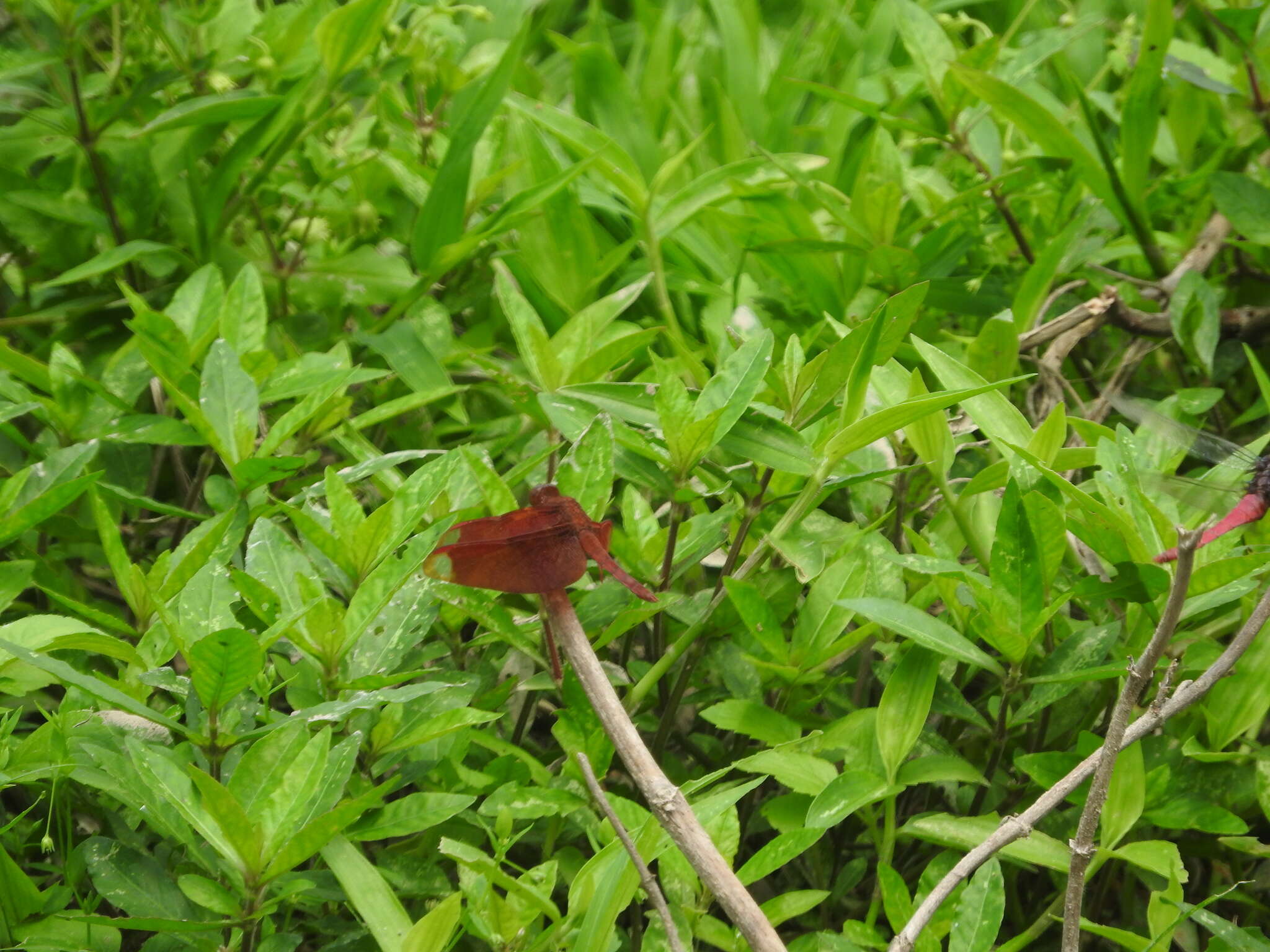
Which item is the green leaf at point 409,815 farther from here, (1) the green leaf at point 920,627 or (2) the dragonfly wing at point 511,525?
(1) the green leaf at point 920,627

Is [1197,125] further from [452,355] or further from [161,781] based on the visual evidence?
[161,781]

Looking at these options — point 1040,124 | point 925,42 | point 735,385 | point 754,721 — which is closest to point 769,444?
point 735,385

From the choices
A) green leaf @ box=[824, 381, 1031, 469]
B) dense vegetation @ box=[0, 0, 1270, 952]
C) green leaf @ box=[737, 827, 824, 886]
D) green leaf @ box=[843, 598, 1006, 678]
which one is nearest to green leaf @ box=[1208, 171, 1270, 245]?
dense vegetation @ box=[0, 0, 1270, 952]

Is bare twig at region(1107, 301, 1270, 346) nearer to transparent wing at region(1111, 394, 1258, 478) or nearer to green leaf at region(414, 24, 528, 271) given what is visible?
transparent wing at region(1111, 394, 1258, 478)

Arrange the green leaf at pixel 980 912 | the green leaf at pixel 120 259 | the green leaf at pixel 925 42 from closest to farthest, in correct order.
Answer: the green leaf at pixel 980 912 → the green leaf at pixel 120 259 → the green leaf at pixel 925 42

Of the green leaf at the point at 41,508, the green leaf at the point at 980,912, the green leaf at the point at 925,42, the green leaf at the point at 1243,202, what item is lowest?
the green leaf at the point at 980,912

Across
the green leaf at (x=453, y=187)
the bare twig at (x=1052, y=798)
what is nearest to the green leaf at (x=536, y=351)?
the green leaf at (x=453, y=187)
